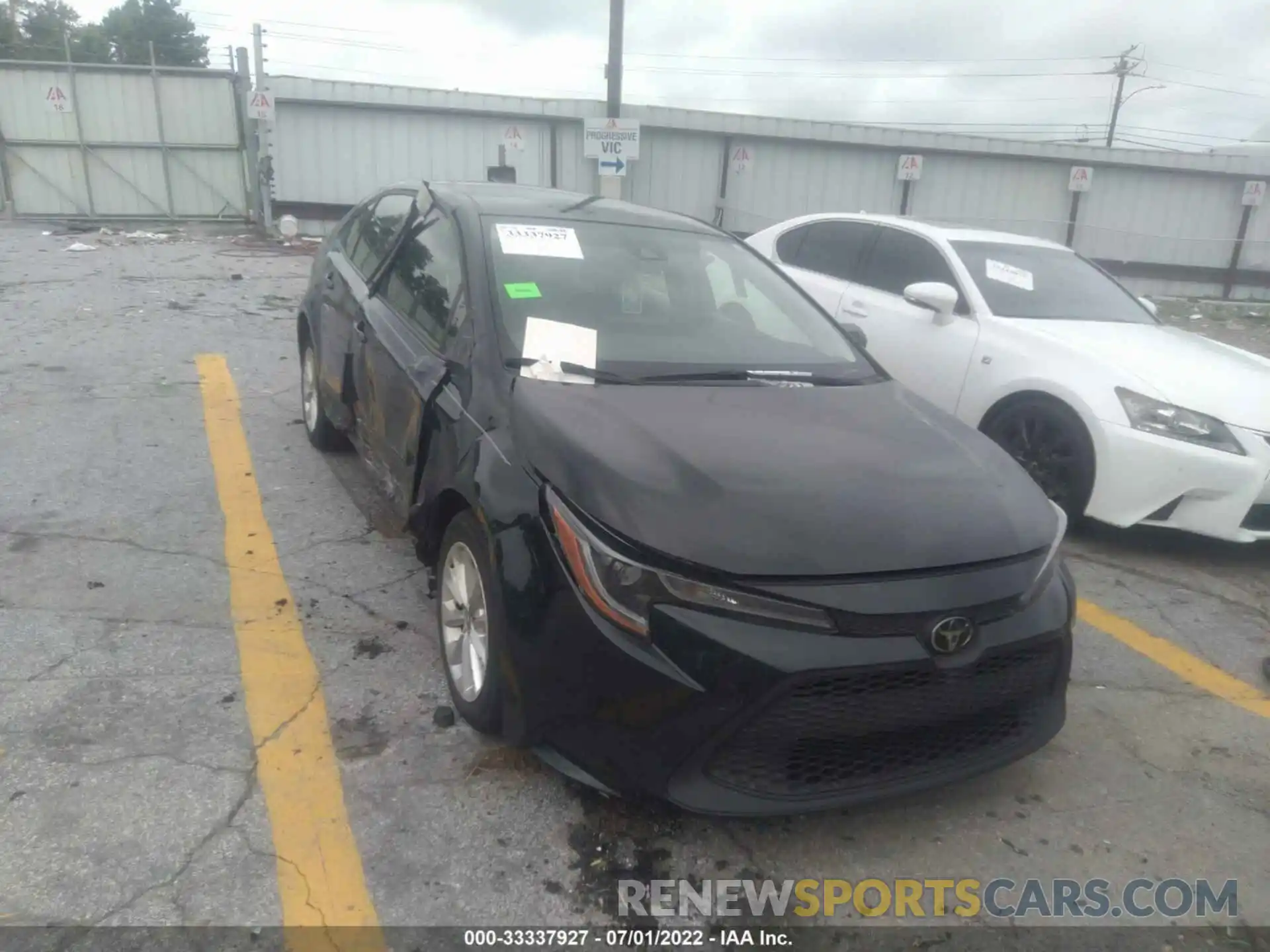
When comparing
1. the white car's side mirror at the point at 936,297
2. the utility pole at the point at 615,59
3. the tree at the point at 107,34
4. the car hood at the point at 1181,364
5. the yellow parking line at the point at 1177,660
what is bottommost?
the yellow parking line at the point at 1177,660

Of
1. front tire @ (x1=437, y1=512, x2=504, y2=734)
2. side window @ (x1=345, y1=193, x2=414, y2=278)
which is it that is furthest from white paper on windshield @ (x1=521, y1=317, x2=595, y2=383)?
side window @ (x1=345, y1=193, x2=414, y2=278)

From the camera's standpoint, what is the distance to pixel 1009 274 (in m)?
5.73

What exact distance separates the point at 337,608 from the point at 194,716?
805 millimetres

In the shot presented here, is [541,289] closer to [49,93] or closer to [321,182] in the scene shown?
[321,182]

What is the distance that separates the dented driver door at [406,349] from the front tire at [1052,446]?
9.00 ft

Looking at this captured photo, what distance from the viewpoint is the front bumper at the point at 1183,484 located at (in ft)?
14.2

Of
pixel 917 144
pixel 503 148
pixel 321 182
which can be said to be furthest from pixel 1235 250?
pixel 321 182

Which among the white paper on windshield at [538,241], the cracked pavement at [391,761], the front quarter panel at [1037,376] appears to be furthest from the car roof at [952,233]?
the white paper on windshield at [538,241]

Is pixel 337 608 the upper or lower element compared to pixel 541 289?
lower

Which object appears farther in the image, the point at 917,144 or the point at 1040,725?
the point at 917,144

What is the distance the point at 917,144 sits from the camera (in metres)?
19.4

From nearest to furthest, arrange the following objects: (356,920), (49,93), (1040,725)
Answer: (356,920) → (1040,725) → (49,93)

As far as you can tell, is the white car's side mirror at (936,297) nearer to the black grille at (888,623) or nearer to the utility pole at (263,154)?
the black grille at (888,623)

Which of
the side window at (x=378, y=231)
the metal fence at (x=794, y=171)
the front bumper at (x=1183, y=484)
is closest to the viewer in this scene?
the front bumper at (x=1183, y=484)
